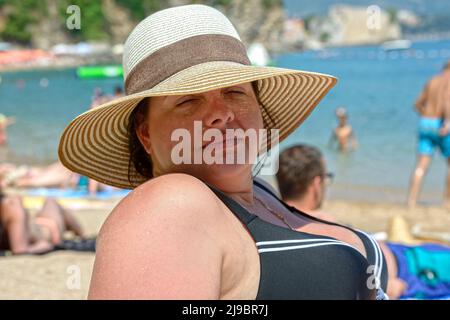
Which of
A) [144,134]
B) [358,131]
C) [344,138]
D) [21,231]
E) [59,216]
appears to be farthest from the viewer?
[358,131]

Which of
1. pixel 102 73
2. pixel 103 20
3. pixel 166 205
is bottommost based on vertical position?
pixel 166 205

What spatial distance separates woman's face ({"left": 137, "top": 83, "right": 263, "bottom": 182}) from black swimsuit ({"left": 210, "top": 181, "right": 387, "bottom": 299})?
9 centimetres

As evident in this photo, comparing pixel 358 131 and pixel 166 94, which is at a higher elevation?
pixel 166 94

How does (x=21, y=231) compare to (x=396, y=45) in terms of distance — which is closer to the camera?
(x=21, y=231)

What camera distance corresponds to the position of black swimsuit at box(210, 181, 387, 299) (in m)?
1.25

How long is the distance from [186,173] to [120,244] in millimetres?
351

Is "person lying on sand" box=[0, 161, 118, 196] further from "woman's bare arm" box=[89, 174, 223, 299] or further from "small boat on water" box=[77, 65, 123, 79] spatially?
"small boat on water" box=[77, 65, 123, 79]

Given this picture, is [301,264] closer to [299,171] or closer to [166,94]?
[166,94]

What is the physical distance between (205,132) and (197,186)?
16 centimetres

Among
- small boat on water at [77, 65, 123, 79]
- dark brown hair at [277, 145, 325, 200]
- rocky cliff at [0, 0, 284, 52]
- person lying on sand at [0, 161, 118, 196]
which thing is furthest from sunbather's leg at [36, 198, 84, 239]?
rocky cliff at [0, 0, 284, 52]

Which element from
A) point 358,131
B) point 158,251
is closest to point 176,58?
point 158,251

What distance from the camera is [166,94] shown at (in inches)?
52.8

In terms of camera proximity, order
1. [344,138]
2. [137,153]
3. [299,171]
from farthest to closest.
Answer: [344,138] → [299,171] → [137,153]
